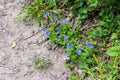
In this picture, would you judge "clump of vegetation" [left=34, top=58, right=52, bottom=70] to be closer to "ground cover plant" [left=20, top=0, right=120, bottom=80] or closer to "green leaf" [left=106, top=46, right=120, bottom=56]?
"ground cover plant" [left=20, top=0, right=120, bottom=80]

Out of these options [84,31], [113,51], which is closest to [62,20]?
[84,31]

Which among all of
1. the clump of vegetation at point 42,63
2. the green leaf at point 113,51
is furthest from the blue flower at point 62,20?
the green leaf at point 113,51

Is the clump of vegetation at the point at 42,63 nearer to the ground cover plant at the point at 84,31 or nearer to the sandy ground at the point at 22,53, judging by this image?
the sandy ground at the point at 22,53

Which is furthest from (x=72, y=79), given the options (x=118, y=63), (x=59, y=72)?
(x=118, y=63)

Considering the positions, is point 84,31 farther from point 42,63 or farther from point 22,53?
point 22,53

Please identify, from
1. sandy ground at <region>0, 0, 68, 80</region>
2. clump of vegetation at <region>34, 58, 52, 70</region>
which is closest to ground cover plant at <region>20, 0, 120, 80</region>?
sandy ground at <region>0, 0, 68, 80</region>
